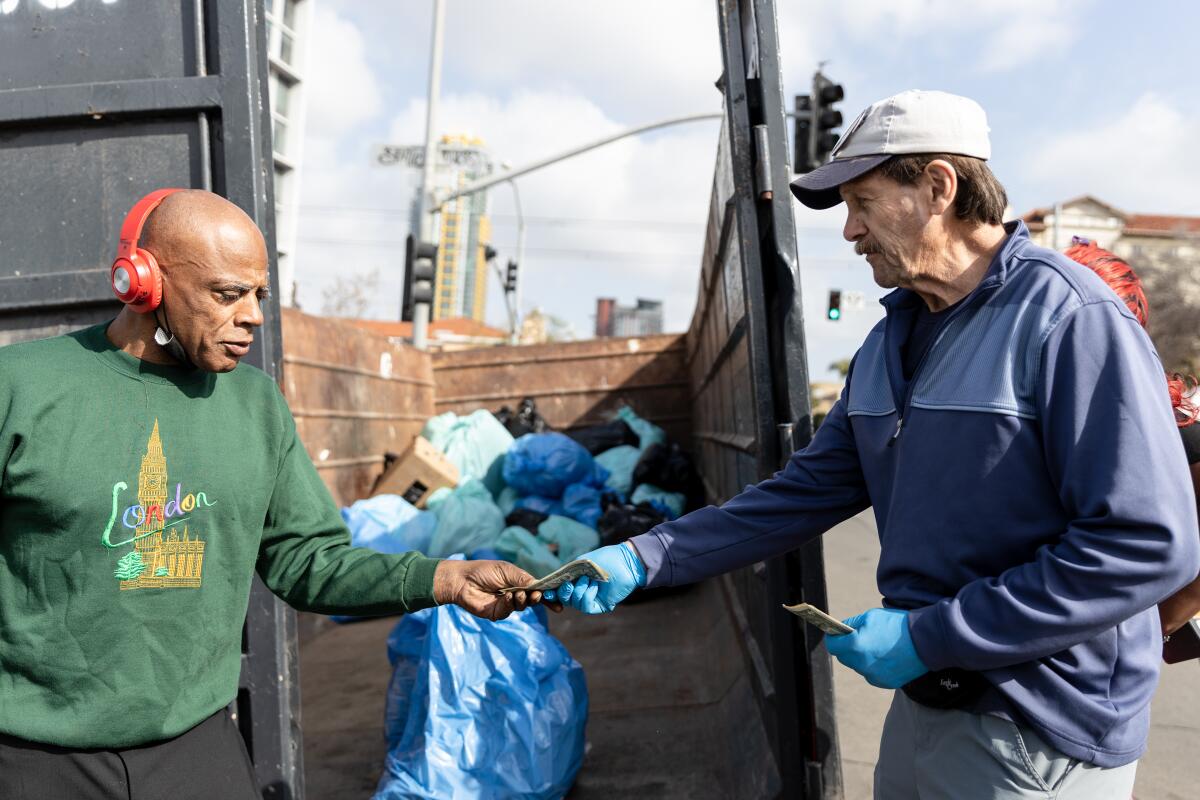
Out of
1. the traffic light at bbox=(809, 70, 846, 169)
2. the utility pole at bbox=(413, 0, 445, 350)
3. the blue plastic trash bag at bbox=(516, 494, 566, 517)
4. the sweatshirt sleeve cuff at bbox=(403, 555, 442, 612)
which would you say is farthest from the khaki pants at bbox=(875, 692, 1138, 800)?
the utility pole at bbox=(413, 0, 445, 350)

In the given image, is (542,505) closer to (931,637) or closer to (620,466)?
(620,466)

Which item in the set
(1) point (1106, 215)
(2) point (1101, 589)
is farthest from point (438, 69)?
(1) point (1106, 215)

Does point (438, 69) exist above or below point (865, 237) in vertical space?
above

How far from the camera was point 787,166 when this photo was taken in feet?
7.91

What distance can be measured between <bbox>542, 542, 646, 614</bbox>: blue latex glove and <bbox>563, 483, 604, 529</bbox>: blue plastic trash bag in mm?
4863

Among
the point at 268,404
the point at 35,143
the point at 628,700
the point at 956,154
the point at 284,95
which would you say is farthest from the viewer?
the point at 284,95

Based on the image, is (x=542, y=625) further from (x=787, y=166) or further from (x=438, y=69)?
(x=438, y=69)

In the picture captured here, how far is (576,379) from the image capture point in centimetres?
1056

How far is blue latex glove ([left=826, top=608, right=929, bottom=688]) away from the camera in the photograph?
1560mm

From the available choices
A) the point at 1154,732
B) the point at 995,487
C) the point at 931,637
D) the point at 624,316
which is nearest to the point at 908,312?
the point at 995,487

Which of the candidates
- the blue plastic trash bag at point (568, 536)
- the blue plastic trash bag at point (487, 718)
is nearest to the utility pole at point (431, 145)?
the blue plastic trash bag at point (568, 536)

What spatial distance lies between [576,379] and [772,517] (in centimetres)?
853

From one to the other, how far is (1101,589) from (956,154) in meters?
0.80

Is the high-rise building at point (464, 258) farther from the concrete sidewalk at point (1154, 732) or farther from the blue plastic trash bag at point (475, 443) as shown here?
the concrete sidewalk at point (1154, 732)
